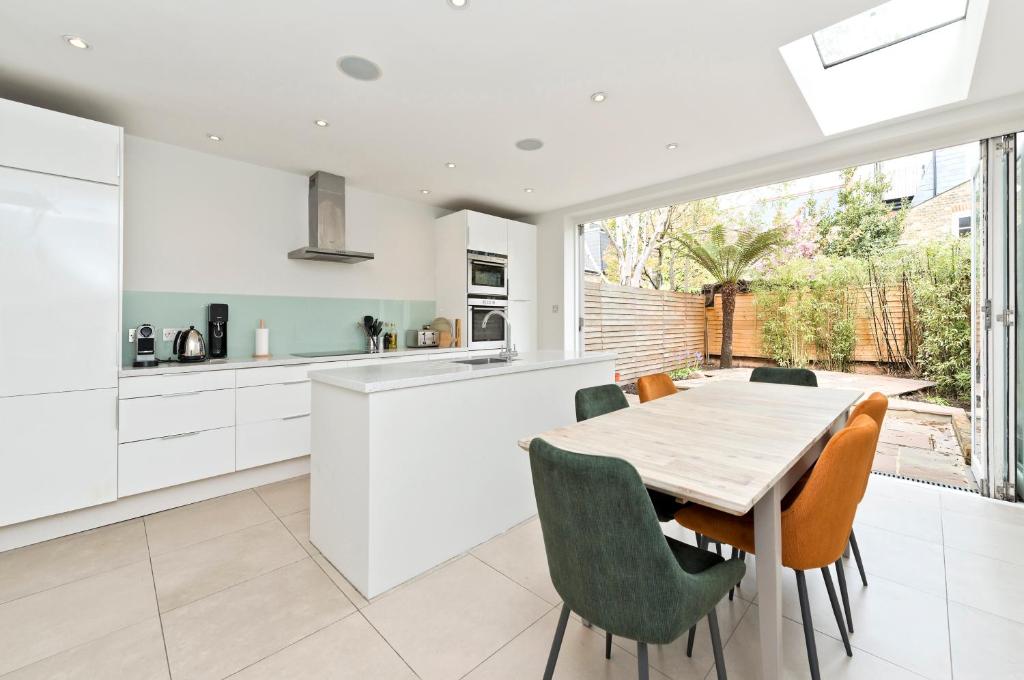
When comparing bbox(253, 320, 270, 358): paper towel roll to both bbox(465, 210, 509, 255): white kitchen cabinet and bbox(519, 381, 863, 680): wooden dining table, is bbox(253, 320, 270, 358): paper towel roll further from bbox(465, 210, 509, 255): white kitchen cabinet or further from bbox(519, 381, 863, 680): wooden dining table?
bbox(519, 381, 863, 680): wooden dining table

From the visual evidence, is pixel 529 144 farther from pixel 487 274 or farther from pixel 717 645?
pixel 717 645

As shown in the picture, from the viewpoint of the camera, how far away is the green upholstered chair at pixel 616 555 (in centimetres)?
94

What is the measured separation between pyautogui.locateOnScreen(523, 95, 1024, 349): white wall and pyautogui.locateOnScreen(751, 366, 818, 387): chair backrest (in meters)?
1.62

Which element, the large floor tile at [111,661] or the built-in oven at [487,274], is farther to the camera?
the built-in oven at [487,274]

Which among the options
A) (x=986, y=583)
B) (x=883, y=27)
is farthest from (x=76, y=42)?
(x=986, y=583)

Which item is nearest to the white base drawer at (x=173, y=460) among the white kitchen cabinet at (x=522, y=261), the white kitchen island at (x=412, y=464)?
the white kitchen island at (x=412, y=464)

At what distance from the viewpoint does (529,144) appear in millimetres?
3137

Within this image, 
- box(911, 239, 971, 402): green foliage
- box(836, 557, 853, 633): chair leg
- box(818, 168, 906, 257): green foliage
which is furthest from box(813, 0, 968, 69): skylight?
box(836, 557, 853, 633): chair leg

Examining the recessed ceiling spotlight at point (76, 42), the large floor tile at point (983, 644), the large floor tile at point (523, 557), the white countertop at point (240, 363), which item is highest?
the recessed ceiling spotlight at point (76, 42)

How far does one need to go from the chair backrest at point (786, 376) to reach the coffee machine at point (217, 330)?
4.09m

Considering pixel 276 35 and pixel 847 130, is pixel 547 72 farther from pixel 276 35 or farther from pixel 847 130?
pixel 847 130

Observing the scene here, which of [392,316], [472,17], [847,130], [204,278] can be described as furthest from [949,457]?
[204,278]

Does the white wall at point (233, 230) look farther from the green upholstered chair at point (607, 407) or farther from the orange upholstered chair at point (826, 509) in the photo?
the orange upholstered chair at point (826, 509)

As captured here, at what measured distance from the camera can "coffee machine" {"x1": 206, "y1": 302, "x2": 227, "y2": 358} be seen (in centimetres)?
325
